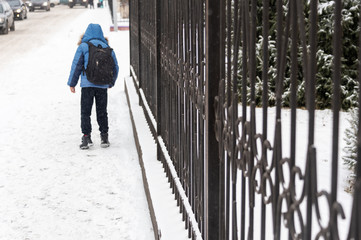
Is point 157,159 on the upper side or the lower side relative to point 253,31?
lower

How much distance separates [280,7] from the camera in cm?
193

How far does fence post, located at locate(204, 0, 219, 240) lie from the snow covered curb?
32.6 inches

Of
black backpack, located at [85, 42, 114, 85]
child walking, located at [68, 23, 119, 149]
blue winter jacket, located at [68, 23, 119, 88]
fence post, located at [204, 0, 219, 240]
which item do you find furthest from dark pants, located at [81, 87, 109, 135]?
fence post, located at [204, 0, 219, 240]

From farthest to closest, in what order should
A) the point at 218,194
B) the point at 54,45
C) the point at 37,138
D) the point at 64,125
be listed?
1. the point at 54,45
2. the point at 64,125
3. the point at 37,138
4. the point at 218,194

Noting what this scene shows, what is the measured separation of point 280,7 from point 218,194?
4.84ft

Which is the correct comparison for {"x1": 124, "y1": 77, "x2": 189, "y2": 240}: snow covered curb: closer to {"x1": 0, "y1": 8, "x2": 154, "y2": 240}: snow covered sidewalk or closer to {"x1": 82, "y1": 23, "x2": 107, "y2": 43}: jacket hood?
{"x1": 0, "y1": 8, "x2": 154, "y2": 240}: snow covered sidewalk

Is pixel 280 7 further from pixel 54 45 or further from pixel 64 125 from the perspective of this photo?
pixel 54 45

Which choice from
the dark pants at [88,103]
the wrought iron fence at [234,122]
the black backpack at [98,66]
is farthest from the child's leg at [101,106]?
the wrought iron fence at [234,122]

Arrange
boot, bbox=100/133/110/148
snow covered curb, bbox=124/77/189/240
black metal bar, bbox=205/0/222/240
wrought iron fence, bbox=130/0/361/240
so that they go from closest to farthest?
wrought iron fence, bbox=130/0/361/240 → black metal bar, bbox=205/0/222/240 → snow covered curb, bbox=124/77/189/240 → boot, bbox=100/133/110/148

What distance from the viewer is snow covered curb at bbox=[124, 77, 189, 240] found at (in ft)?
13.7

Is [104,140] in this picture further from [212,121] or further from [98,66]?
[212,121]

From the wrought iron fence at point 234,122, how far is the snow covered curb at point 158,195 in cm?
9

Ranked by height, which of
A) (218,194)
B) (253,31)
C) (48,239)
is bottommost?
(48,239)

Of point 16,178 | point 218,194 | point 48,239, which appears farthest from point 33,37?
point 218,194
